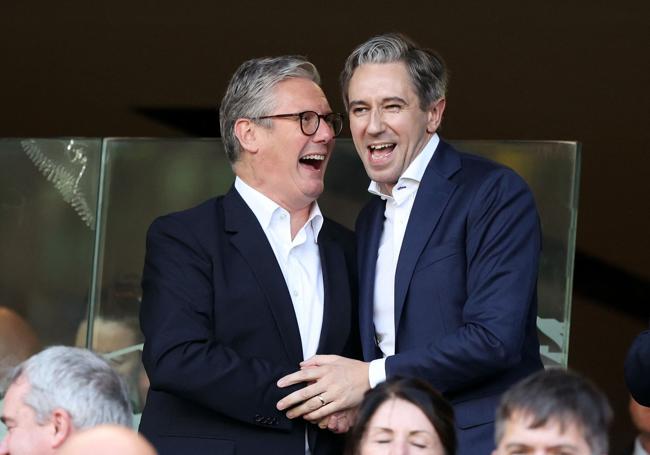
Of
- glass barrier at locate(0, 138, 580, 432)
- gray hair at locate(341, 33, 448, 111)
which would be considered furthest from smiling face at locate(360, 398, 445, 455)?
glass barrier at locate(0, 138, 580, 432)

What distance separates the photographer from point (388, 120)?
3.51 meters

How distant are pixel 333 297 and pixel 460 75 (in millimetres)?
3210

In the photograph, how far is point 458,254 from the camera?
3.36 m

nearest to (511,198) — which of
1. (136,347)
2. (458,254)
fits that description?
(458,254)

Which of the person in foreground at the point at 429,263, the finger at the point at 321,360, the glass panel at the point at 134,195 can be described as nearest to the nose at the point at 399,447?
the person in foreground at the point at 429,263

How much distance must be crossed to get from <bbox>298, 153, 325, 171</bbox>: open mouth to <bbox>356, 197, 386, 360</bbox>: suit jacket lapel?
0.18 meters

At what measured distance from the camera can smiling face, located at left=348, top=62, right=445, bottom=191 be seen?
11.5ft

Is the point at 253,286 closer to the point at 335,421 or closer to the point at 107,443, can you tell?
the point at 335,421

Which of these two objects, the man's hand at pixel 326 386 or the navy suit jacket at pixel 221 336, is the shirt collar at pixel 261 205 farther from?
the man's hand at pixel 326 386

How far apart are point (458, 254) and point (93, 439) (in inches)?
49.5

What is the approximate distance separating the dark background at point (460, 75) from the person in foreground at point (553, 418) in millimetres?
3678

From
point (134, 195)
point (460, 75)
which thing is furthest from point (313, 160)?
point (460, 75)

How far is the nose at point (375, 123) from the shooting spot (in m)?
3.51

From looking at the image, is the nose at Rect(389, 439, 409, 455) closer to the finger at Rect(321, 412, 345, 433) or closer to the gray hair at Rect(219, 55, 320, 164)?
the finger at Rect(321, 412, 345, 433)
